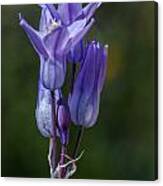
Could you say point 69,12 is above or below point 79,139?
above

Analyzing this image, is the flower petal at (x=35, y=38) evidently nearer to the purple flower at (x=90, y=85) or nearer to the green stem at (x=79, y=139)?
the purple flower at (x=90, y=85)

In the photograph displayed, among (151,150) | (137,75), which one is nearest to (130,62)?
(137,75)

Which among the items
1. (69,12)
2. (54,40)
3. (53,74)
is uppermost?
(69,12)

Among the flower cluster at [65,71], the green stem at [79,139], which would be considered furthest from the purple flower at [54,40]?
the green stem at [79,139]

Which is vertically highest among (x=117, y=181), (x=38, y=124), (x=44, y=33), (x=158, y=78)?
(x=44, y=33)

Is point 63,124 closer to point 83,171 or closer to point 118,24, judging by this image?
point 83,171

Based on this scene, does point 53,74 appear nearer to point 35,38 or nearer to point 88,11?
point 35,38

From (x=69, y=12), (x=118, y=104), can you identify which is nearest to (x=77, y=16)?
(x=69, y=12)
